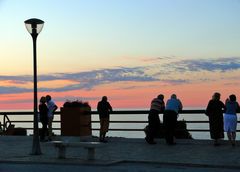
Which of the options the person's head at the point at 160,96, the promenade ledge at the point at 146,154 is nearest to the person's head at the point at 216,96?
the promenade ledge at the point at 146,154

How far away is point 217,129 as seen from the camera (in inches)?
763

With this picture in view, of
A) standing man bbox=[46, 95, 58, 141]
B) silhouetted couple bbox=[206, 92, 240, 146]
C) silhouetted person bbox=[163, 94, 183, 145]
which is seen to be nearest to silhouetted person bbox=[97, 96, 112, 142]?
standing man bbox=[46, 95, 58, 141]

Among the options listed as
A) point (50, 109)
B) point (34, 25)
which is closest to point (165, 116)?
point (50, 109)

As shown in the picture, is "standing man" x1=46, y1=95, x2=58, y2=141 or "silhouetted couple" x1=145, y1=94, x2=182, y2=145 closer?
"silhouetted couple" x1=145, y1=94, x2=182, y2=145

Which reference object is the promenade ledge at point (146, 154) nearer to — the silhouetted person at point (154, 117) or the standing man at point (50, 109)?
the silhouetted person at point (154, 117)

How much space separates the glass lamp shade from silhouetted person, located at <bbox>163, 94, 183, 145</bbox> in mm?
5061

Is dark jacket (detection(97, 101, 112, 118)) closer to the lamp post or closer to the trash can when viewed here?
the trash can

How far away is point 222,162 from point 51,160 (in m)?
4.63

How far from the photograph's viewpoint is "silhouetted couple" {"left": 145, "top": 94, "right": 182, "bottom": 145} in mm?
20281

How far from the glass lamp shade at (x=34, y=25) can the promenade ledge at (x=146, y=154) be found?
3.65 meters

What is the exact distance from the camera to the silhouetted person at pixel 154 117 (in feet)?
68.5

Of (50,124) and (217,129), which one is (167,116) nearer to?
(217,129)

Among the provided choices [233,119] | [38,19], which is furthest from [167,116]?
[38,19]

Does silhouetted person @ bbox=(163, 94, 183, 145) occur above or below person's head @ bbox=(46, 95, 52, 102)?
below
